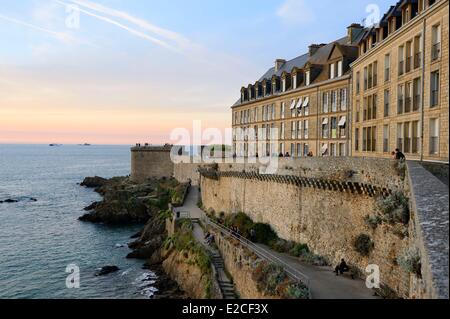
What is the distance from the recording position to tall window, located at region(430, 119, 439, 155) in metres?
20.1

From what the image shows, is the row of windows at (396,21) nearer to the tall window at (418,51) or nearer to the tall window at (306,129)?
the tall window at (418,51)

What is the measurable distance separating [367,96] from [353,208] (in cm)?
1214

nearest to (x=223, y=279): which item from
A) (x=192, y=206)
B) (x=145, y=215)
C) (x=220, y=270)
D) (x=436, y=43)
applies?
(x=220, y=270)

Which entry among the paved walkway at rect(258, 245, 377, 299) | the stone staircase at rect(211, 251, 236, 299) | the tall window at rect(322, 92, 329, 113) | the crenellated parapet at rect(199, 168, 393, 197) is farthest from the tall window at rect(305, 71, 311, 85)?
the paved walkway at rect(258, 245, 377, 299)

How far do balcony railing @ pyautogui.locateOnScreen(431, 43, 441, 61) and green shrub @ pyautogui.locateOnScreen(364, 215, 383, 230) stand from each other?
8.25 m

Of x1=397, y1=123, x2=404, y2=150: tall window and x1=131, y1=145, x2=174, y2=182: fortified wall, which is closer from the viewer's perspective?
x1=397, y1=123, x2=404, y2=150: tall window

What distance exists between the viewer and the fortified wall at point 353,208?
812cm

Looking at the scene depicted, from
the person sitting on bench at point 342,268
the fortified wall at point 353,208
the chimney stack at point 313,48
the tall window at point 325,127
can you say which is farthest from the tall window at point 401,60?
the chimney stack at point 313,48

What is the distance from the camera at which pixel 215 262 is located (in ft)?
88.9

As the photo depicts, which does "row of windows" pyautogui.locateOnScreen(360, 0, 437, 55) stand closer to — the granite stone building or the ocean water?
the granite stone building

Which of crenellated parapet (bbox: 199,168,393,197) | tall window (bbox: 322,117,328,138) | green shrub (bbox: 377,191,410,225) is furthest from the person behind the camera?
tall window (bbox: 322,117,328,138)
